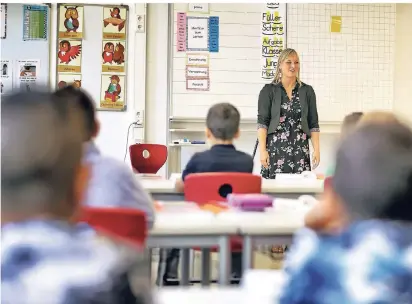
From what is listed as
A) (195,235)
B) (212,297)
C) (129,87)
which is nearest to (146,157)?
(129,87)

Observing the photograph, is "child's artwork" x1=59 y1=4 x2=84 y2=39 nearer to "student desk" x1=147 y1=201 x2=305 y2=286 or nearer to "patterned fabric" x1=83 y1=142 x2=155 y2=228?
"patterned fabric" x1=83 y1=142 x2=155 y2=228

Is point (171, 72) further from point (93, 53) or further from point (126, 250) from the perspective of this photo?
point (126, 250)

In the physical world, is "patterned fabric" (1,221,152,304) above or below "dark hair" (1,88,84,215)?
below

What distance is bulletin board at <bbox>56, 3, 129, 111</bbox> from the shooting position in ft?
17.0

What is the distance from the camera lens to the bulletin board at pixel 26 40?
515 centimetres

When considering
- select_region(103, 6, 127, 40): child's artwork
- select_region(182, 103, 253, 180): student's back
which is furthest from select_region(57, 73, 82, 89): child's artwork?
select_region(182, 103, 253, 180): student's back

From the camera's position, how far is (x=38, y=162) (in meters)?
0.89

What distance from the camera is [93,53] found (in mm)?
5203

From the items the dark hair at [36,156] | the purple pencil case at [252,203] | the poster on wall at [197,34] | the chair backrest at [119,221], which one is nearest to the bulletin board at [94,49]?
the poster on wall at [197,34]

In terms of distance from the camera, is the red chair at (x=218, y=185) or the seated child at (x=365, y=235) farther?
the red chair at (x=218, y=185)

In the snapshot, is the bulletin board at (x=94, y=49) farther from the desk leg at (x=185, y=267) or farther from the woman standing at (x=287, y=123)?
the desk leg at (x=185, y=267)

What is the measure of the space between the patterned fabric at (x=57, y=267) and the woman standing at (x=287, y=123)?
3.35m

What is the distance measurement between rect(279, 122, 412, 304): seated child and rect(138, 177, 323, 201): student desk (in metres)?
1.66

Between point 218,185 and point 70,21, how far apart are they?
11.5 feet
